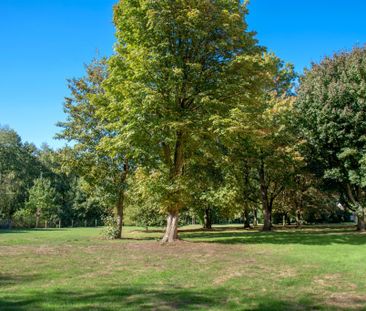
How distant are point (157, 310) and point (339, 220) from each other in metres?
76.1

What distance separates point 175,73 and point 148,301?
14279 millimetres

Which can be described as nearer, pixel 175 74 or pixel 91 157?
pixel 175 74

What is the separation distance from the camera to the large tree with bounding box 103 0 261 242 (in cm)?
2011

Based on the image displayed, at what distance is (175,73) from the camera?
19625 millimetres

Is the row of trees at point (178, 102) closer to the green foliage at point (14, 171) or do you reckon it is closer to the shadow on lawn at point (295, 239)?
the shadow on lawn at point (295, 239)

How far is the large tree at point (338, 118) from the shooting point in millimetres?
28359

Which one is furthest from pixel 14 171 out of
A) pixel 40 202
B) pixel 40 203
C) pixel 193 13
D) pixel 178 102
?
pixel 193 13

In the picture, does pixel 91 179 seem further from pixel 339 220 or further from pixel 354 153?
pixel 339 220

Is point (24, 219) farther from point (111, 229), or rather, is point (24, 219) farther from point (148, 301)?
point (148, 301)

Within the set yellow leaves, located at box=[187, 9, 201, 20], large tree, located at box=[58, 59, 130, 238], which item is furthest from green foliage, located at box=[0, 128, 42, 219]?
yellow leaves, located at box=[187, 9, 201, 20]

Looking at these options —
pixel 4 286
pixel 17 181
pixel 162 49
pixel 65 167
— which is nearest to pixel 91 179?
pixel 65 167

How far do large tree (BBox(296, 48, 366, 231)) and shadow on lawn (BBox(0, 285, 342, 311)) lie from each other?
22.8 meters

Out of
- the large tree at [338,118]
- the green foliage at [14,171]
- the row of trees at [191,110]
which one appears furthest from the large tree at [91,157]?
the green foliage at [14,171]

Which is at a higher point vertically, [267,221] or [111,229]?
[267,221]
